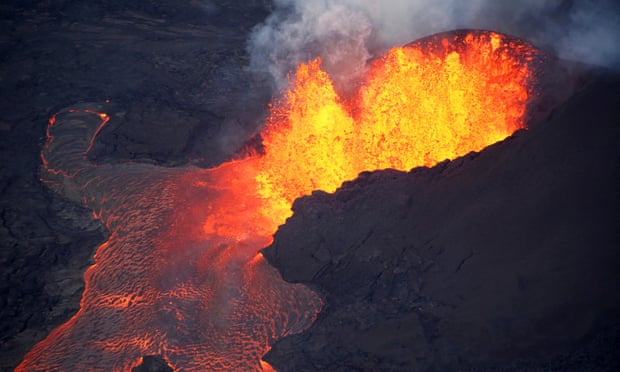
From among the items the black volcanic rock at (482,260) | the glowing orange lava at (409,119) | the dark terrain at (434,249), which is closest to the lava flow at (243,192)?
the glowing orange lava at (409,119)

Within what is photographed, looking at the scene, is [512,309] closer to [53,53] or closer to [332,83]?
[332,83]

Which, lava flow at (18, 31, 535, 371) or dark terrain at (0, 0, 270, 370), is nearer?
lava flow at (18, 31, 535, 371)

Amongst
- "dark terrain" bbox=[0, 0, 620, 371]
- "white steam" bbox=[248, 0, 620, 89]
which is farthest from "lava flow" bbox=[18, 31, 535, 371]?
"white steam" bbox=[248, 0, 620, 89]

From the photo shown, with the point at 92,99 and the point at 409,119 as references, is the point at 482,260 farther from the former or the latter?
the point at 92,99

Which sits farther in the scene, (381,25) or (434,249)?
(381,25)

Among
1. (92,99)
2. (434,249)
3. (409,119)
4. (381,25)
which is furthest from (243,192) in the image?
(381,25)

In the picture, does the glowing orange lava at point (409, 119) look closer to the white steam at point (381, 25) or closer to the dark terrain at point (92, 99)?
the white steam at point (381, 25)

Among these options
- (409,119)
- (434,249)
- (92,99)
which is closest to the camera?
(434,249)

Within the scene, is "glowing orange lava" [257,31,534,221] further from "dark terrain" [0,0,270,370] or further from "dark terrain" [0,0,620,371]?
"dark terrain" [0,0,270,370]
